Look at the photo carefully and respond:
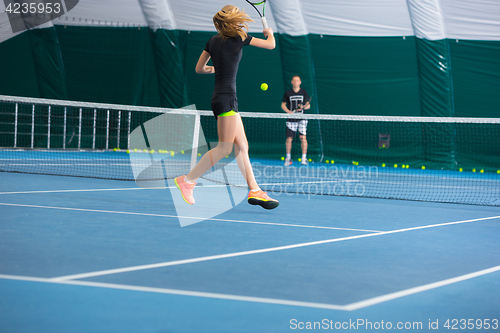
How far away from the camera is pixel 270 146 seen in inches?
606

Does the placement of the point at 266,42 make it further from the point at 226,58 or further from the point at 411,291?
the point at 411,291

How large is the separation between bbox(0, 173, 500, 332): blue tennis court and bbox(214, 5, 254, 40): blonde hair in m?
1.53

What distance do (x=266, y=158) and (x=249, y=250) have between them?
39.0 ft

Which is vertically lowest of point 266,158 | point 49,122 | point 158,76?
point 266,158

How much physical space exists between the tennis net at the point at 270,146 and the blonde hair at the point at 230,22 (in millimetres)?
4845

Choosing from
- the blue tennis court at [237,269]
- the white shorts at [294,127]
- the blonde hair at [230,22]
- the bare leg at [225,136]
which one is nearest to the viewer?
the blue tennis court at [237,269]

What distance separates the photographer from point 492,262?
3432 mm

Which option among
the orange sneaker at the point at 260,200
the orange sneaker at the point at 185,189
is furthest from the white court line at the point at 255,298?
the orange sneaker at the point at 185,189

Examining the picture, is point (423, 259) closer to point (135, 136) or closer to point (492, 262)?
point (492, 262)

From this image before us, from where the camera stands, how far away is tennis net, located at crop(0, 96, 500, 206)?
442 inches

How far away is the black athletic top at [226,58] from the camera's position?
5.10 m

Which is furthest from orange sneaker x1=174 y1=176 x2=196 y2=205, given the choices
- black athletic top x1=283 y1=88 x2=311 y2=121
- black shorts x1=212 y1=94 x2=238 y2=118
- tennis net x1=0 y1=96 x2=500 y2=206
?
black athletic top x1=283 y1=88 x2=311 y2=121

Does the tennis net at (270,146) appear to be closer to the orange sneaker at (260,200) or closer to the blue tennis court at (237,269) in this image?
the orange sneaker at (260,200)

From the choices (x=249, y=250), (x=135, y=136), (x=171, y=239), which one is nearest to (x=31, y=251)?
(x=171, y=239)
